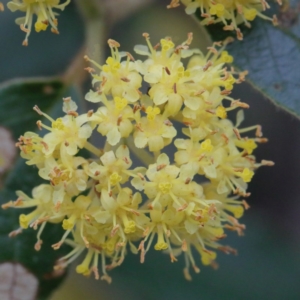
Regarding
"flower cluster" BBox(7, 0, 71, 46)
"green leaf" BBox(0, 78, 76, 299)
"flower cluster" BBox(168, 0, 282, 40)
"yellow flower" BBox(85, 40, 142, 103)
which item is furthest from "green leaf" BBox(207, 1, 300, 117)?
"green leaf" BBox(0, 78, 76, 299)

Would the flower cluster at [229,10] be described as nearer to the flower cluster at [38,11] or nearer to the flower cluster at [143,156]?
the flower cluster at [143,156]

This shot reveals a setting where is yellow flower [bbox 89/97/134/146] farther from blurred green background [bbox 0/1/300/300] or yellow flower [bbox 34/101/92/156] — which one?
blurred green background [bbox 0/1/300/300]

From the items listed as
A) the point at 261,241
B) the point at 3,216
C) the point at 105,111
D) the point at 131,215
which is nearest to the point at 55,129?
the point at 105,111

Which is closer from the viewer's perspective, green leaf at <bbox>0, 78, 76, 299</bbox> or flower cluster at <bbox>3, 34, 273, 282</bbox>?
flower cluster at <bbox>3, 34, 273, 282</bbox>

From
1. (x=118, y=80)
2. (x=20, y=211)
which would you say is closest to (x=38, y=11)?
(x=118, y=80)

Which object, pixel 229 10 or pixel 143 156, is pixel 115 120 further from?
pixel 229 10

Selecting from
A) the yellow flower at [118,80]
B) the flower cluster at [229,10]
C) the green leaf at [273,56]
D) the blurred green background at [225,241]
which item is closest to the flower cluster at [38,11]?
the yellow flower at [118,80]

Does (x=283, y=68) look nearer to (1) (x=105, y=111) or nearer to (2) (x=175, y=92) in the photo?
(2) (x=175, y=92)
